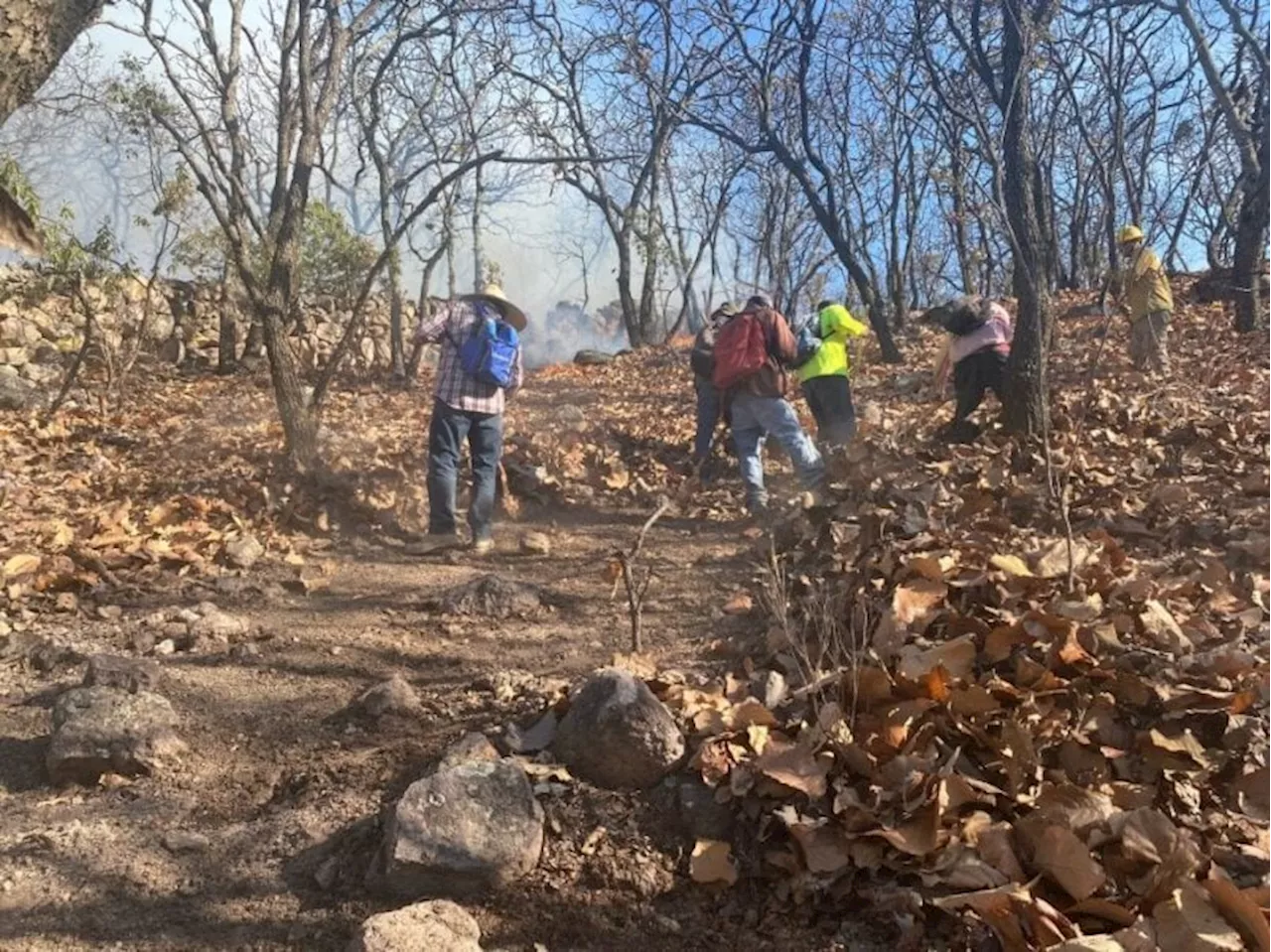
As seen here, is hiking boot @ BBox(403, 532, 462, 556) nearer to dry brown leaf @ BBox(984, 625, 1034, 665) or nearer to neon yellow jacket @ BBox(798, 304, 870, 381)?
neon yellow jacket @ BBox(798, 304, 870, 381)

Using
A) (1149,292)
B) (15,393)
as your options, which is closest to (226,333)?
(15,393)

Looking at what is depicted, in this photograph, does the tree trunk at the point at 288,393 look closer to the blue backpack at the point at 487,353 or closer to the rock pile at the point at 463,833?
the blue backpack at the point at 487,353

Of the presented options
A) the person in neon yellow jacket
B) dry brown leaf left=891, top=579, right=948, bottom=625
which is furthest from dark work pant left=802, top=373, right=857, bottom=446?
dry brown leaf left=891, top=579, right=948, bottom=625

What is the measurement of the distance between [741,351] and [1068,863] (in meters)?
3.94

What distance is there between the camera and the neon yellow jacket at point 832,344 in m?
6.57

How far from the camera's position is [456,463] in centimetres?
542

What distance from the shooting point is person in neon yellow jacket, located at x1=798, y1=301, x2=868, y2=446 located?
6.60 metres

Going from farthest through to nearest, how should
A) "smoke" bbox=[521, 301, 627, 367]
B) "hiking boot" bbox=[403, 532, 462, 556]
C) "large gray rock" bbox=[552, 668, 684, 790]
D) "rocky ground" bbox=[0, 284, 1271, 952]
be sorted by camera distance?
"smoke" bbox=[521, 301, 627, 367]
"hiking boot" bbox=[403, 532, 462, 556]
"large gray rock" bbox=[552, 668, 684, 790]
"rocky ground" bbox=[0, 284, 1271, 952]

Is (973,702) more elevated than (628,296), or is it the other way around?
(628,296)

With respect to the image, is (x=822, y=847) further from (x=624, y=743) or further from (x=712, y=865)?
(x=624, y=743)

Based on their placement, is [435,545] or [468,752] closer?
[468,752]

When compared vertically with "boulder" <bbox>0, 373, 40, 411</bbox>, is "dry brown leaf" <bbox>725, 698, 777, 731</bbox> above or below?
below

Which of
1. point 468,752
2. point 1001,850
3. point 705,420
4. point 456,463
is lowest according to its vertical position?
point 1001,850

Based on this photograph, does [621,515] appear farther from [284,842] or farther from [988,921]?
[988,921]
